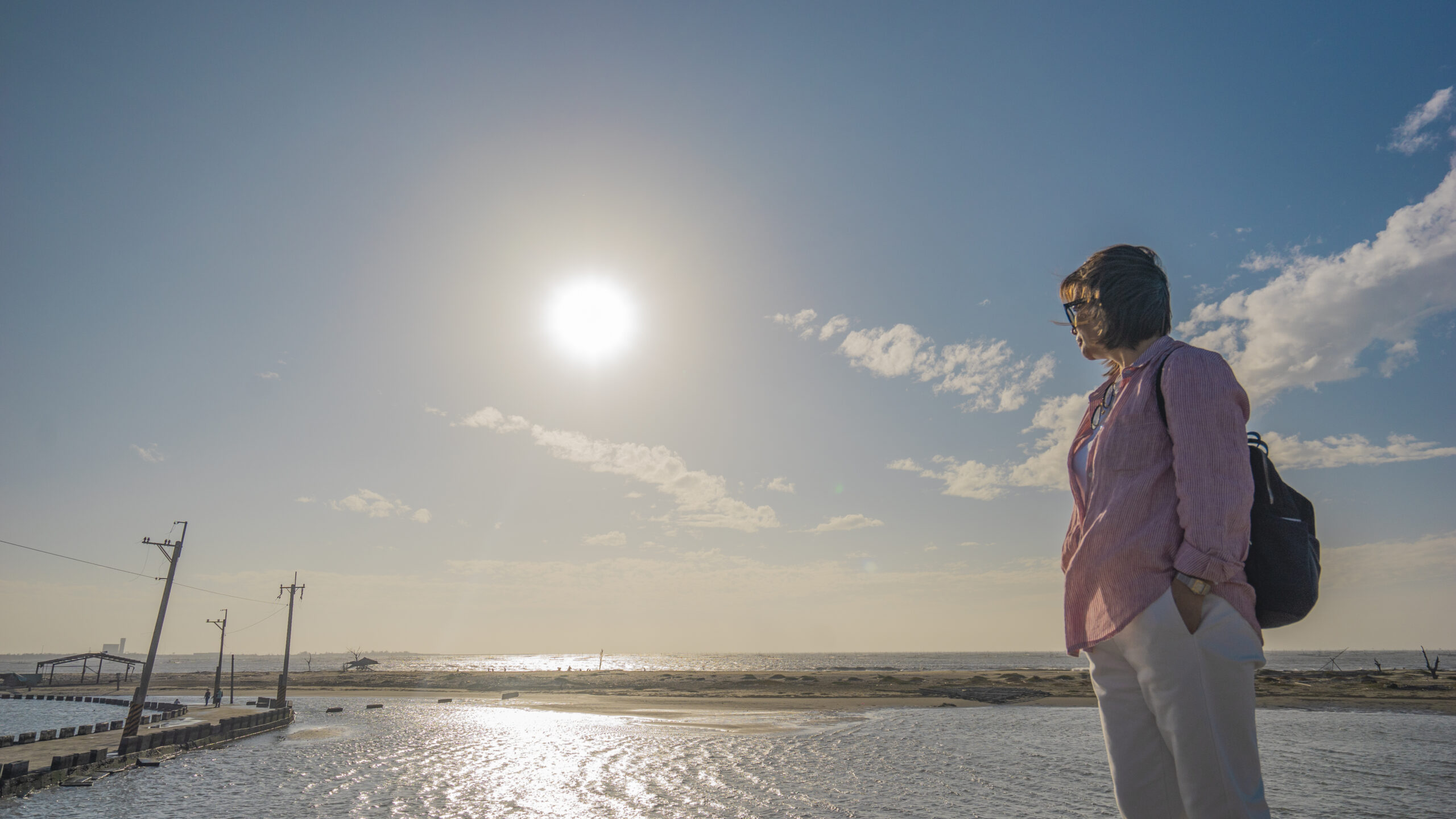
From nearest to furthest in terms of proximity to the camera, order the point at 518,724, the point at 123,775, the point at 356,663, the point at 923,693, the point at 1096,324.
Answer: the point at 1096,324, the point at 123,775, the point at 518,724, the point at 923,693, the point at 356,663

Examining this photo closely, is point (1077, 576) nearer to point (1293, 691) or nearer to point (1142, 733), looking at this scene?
point (1142, 733)

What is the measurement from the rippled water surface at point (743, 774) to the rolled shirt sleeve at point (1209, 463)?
405 inches

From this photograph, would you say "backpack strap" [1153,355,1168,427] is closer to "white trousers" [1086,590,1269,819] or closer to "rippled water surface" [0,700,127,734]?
"white trousers" [1086,590,1269,819]

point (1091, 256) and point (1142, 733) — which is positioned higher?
point (1091, 256)

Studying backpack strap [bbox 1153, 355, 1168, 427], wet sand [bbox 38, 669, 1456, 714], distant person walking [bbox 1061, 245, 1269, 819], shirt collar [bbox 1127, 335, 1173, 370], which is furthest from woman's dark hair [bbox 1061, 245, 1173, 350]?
wet sand [bbox 38, 669, 1456, 714]

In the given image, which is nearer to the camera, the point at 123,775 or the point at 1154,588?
the point at 1154,588

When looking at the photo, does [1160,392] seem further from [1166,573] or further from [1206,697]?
[1206,697]

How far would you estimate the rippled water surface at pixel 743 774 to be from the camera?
11.1 meters

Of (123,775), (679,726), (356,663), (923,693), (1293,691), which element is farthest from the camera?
(356,663)

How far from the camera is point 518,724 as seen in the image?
2725cm

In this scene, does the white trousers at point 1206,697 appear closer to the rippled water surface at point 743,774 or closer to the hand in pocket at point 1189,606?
the hand in pocket at point 1189,606

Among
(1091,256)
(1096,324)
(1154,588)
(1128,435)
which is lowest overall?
(1154,588)

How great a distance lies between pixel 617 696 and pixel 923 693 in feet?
63.8

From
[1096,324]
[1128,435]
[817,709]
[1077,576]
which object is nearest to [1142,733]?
[1077,576]
